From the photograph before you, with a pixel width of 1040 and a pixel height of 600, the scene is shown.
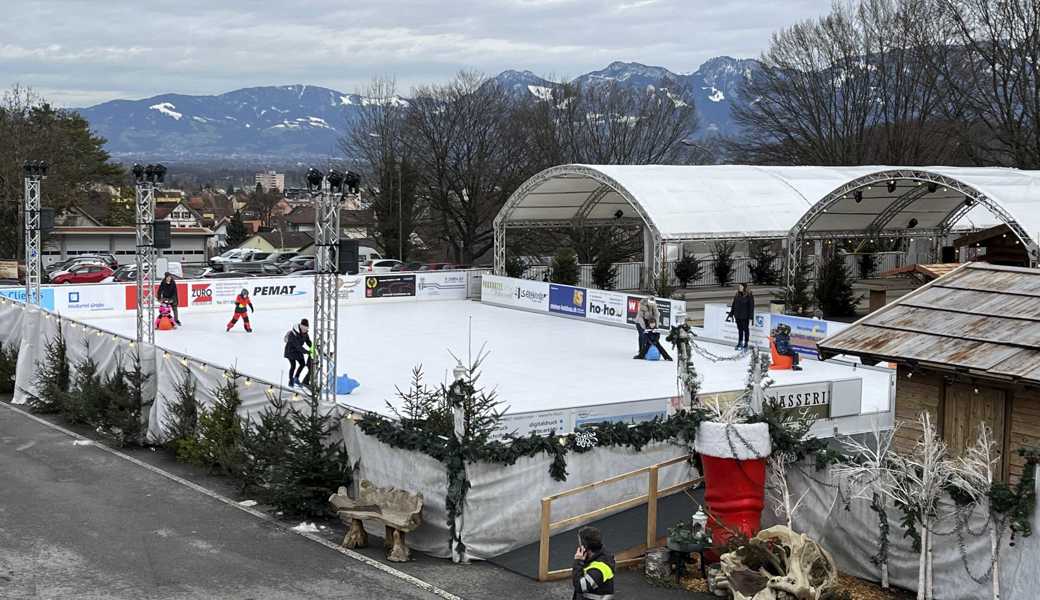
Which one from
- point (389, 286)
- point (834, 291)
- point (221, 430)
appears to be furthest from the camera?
point (389, 286)

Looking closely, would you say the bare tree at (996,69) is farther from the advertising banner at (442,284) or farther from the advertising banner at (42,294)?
the advertising banner at (42,294)

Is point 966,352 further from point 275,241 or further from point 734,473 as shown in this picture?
point 275,241

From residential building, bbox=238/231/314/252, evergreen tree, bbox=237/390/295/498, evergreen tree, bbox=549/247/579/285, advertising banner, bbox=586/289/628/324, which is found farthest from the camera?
residential building, bbox=238/231/314/252

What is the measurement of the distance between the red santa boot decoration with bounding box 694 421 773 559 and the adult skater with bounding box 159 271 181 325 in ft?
75.1

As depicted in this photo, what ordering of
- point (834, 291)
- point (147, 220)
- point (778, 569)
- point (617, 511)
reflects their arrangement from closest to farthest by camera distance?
point (778, 569), point (617, 511), point (147, 220), point (834, 291)

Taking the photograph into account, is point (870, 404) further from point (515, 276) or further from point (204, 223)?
point (204, 223)

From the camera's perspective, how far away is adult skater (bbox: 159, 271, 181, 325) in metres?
32.9

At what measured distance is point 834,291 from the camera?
135 ft

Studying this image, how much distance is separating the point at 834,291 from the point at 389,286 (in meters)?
15.8

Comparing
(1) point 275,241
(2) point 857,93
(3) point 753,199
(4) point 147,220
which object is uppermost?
(2) point 857,93

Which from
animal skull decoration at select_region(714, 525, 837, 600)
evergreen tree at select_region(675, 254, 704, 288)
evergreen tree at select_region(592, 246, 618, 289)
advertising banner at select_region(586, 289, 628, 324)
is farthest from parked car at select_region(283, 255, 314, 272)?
animal skull decoration at select_region(714, 525, 837, 600)

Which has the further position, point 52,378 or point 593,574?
point 52,378

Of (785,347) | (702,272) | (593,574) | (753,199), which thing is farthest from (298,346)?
(702,272)

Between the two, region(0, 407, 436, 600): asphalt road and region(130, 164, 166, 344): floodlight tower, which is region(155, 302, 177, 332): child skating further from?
region(0, 407, 436, 600): asphalt road
